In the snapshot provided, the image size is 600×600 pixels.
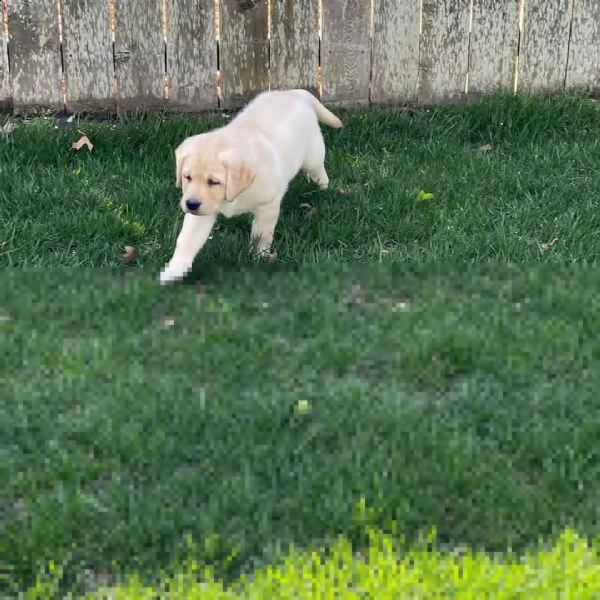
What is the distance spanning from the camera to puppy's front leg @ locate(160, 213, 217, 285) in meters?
4.28

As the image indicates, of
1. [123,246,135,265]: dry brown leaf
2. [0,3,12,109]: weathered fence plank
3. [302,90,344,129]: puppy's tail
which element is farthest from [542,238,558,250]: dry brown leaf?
[0,3,12,109]: weathered fence plank

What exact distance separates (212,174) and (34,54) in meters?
2.52

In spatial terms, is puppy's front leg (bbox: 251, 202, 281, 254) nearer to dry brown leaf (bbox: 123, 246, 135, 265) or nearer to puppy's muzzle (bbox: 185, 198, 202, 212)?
puppy's muzzle (bbox: 185, 198, 202, 212)

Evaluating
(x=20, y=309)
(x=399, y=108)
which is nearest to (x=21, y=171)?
(x=20, y=309)

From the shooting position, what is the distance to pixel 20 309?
397 cm

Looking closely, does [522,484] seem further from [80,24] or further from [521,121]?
[80,24]

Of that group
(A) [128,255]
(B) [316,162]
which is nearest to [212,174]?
(A) [128,255]

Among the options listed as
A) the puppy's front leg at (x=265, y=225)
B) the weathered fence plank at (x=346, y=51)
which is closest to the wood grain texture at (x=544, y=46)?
the weathered fence plank at (x=346, y=51)

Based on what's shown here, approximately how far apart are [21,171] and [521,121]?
3.14 m

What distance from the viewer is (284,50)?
621 cm

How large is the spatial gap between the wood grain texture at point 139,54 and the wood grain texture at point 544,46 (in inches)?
95.1

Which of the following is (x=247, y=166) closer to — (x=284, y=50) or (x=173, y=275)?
(x=173, y=275)

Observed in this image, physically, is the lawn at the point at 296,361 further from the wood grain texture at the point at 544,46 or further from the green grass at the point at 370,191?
the wood grain texture at the point at 544,46

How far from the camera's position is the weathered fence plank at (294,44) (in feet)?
20.1
